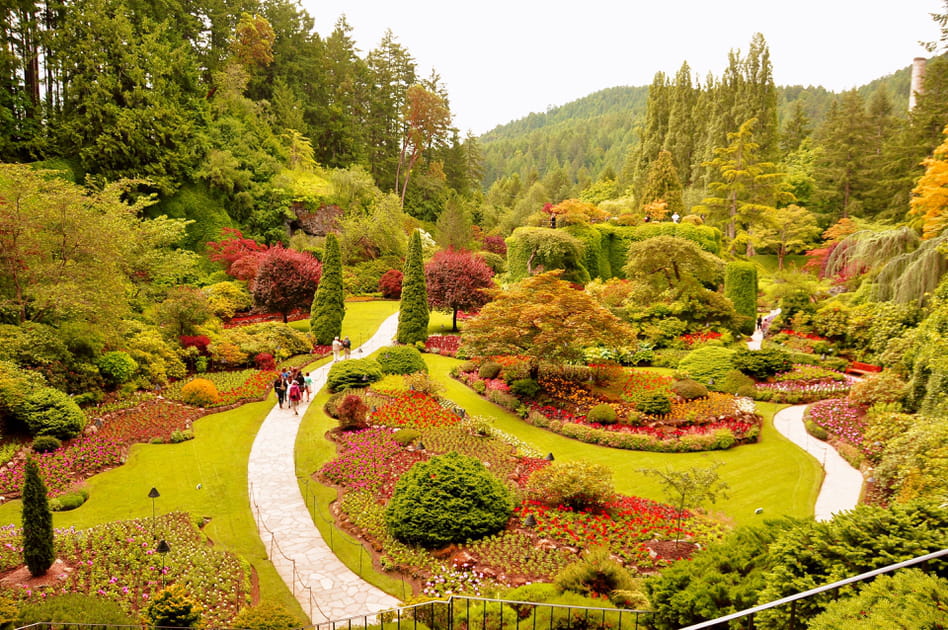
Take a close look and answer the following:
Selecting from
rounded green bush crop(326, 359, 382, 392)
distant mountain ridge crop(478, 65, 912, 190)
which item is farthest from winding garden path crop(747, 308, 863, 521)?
distant mountain ridge crop(478, 65, 912, 190)

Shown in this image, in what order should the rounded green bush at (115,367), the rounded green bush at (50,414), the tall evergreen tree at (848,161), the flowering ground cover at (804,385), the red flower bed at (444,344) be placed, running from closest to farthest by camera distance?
the rounded green bush at (50,414)
the rounded green bush at (115,367)
the flowering ground cover at (804,385)
the red flower bed at (444,344)
the tall evergreen tree at (848,161)

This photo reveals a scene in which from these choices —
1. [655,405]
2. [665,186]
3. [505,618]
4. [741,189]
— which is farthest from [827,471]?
[665,186]

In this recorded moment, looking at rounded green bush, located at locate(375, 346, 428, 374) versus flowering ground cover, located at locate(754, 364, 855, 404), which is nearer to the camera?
flowering ground cover, located at locate(754, 364, 855, 404)

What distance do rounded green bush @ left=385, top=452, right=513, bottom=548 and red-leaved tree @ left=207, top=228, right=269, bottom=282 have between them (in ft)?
72.8

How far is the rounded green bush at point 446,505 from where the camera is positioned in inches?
395

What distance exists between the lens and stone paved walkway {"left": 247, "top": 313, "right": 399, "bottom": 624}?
28.9ft

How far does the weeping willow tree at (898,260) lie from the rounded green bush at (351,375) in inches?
773

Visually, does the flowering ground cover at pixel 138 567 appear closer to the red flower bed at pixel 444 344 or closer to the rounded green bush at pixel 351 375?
the rounded green bush at pixel 351 375

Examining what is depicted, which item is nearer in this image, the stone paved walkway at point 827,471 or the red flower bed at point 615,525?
the red flower bed at point 615,525

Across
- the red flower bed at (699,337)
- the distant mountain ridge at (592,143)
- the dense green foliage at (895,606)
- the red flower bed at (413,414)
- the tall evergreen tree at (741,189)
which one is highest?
the distant mountain ridge at (592,143)

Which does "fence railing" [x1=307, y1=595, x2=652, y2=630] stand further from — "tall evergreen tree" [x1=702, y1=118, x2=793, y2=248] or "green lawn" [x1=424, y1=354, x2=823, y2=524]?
"tall evergreen tree" [x1=702, y1=118, x2=793, y2=248]

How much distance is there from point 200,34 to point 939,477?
163 ft

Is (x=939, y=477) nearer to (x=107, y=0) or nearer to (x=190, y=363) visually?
(x=190, y=363)

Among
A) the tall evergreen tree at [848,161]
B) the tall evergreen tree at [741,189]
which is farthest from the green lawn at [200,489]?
A: the tall evergreen tree at [848,161]
